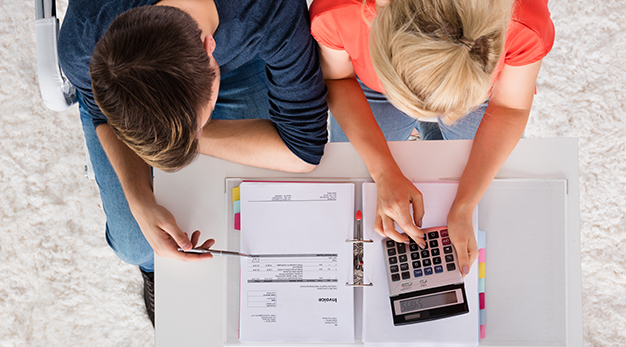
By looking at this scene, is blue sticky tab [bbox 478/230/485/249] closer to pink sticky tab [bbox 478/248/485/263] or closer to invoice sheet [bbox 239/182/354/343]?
pink sticky tab [bbox 478/248/485/263]

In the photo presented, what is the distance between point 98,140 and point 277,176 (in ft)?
1.57

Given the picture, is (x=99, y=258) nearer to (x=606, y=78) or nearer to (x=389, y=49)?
(x=389, y=49)

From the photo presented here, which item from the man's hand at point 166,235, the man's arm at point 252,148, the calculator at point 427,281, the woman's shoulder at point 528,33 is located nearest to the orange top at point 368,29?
the woman's shoulder at point 528,33

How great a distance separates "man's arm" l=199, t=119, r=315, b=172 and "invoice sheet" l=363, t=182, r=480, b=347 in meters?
0.18

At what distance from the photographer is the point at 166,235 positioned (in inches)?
28.6

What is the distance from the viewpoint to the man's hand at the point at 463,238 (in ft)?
2.21

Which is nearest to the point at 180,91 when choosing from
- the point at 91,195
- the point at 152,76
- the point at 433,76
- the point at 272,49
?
the point at 152,76

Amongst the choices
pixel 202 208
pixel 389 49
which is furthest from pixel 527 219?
pixel 202 208

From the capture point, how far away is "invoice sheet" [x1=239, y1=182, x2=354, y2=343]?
2.31ft

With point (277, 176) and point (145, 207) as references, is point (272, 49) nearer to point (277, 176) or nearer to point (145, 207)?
point (277, 176)

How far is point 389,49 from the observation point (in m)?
0.55

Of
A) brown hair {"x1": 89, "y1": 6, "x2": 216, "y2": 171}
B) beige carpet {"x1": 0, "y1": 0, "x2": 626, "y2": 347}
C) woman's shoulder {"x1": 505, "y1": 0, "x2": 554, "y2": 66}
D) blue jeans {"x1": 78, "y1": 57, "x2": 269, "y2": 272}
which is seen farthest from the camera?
beige carpet {"x1": 0, "y1": 0, "x2": 626, "y2": 347}

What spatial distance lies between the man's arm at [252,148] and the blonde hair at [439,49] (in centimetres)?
25

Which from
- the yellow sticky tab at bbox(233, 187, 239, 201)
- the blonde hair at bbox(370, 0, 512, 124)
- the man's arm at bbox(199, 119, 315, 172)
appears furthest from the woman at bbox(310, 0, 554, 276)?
the yellow sticky tab at bbox(233, 187, 239, 201)
